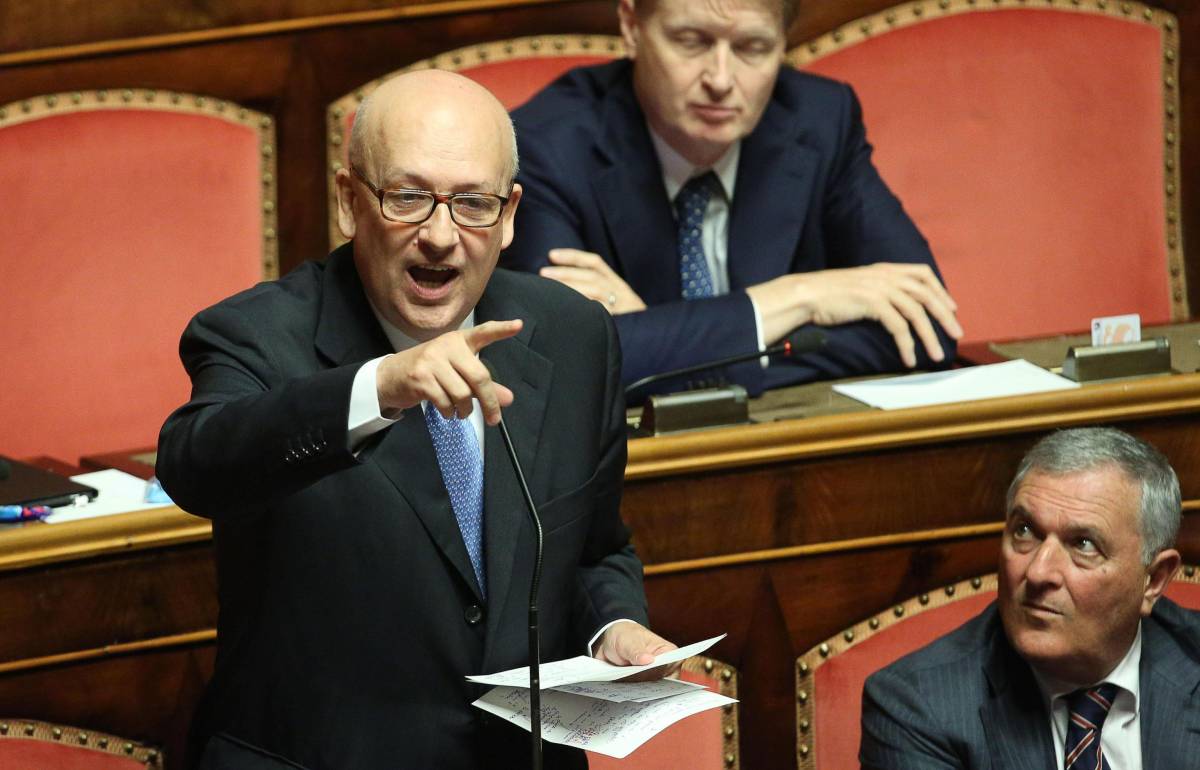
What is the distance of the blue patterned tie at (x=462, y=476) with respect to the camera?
1.65 metres

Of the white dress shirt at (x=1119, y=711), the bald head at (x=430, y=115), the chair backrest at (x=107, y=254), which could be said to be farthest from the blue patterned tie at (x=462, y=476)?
the chair backrest at (x=107, y=254)

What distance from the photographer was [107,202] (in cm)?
294

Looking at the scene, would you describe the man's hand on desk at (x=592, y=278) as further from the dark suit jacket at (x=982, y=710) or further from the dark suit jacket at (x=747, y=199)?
the dark suit jacket at (x=982, y=710)

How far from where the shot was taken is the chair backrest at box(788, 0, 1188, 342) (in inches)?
131

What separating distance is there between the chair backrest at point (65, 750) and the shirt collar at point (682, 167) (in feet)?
4.01

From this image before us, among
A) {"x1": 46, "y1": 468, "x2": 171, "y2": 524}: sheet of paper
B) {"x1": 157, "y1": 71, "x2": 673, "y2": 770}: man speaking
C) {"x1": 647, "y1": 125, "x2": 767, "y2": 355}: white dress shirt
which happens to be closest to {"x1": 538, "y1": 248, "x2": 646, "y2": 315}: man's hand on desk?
{"x1": 647, "y1": 125, "x2": 767, "y2": 355}: white dress shirt

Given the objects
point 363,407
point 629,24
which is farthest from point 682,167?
point 363,407

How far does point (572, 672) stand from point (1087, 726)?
78 cm

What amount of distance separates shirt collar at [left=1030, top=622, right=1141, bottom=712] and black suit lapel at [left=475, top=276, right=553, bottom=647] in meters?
0.74

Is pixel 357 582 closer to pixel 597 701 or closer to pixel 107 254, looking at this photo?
pixel 597 701

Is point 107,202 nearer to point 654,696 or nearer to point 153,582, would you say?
point 153,582

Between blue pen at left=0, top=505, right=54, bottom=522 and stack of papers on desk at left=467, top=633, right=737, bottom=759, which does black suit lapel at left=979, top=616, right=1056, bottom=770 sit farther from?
blue pen at left=0, top=505, right=54, bottom=522

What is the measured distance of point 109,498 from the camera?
218 cm

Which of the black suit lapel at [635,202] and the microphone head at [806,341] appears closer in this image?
the microphone head at [806,341]
